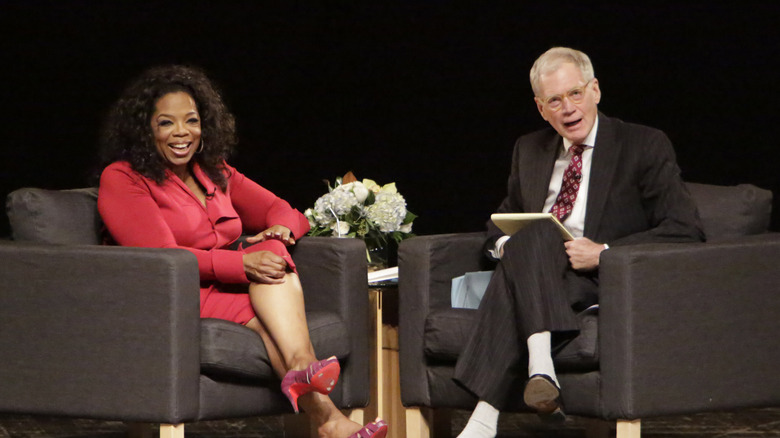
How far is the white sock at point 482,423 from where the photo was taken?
10.5ft

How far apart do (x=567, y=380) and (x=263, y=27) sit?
305cm

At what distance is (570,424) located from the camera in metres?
4.18

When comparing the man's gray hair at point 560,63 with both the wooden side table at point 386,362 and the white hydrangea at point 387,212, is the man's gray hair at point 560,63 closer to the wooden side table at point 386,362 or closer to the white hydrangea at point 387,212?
the white hydrangea at point 387,212

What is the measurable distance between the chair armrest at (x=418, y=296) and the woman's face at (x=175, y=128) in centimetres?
72

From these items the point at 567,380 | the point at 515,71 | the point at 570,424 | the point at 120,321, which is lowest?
the point at 570,424

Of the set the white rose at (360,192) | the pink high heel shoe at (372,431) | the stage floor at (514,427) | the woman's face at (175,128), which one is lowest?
the stage floor at (514,427)

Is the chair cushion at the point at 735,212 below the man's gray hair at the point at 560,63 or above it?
below

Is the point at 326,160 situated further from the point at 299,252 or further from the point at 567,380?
the point at 567,380

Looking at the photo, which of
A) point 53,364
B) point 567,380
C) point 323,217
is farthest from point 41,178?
point 567,380

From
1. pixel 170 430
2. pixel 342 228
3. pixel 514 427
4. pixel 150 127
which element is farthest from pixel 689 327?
pixel 150 127

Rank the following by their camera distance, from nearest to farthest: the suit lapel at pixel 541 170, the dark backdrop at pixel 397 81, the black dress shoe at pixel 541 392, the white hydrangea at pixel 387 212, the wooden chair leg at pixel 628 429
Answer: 1. the black dress shoe at pixel 541 392
2. the wooden chair leg at pixel 628 429
3. the suit lapel at pixel 541 170
4. the white hydrangea at pixel 387 212
5. the dark backdrop at pixel 397 81

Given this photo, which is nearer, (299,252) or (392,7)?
(299,252)

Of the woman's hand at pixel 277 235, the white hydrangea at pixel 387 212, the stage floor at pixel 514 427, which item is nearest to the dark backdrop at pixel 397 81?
the stage floor at pixel 514 427

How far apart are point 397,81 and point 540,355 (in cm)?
285
